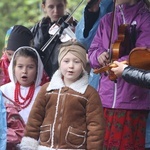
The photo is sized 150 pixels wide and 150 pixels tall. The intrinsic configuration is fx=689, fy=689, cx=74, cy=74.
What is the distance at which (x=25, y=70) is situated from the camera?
6.06m

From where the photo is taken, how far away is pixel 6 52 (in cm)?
665

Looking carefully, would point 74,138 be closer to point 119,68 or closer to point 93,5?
point 119,68

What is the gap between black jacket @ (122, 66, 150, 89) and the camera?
15.0 feet

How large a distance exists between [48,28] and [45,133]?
1829 mm

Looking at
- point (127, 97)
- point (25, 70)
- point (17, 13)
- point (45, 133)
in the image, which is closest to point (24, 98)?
point (25, 70)

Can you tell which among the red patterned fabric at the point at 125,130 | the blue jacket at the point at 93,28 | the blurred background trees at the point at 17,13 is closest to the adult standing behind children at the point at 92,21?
the blue jacket at the point at 93,28

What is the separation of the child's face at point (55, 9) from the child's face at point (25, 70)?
751 mm

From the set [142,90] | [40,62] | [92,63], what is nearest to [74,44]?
[92,63]

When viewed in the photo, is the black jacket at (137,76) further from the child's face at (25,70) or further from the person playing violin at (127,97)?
the child's face at (25,70)

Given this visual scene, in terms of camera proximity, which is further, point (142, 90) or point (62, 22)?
point (62, 22)

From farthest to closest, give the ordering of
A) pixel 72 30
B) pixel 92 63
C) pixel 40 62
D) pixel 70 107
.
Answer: pixel 72 30
pixel 40 62
pixel 92 63
pixel 70 107

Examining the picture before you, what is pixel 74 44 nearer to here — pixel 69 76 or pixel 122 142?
pixel 69 76

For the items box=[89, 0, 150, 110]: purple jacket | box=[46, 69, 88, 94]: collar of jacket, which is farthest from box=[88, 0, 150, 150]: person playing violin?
box=[46, 69, 88, 94]: collar of jacket

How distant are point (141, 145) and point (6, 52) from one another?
1.96 metres
